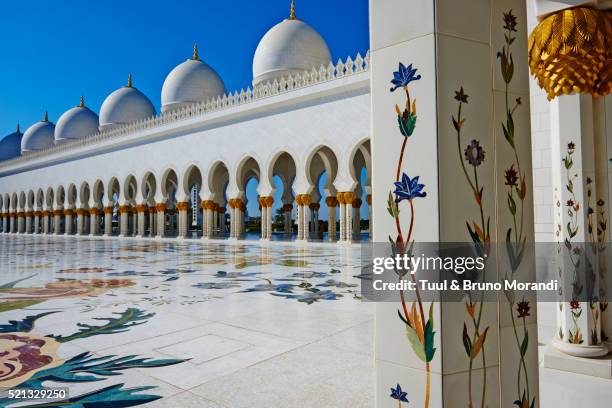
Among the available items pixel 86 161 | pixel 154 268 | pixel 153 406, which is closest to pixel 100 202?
pixel 86 161

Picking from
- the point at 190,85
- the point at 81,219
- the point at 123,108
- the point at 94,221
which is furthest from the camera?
the point at 123,108

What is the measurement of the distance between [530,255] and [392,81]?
1.63ft

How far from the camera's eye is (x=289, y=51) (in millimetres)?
12695

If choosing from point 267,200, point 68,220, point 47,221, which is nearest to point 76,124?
point 47,221

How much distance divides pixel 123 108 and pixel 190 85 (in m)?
4.59

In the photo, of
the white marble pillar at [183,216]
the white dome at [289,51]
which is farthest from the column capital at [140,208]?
the white dome at [289,51]

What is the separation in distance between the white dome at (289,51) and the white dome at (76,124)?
1187cm

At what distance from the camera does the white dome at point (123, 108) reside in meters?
18.2

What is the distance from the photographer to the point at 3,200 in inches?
841

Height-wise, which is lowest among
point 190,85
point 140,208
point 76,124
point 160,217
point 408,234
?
point 408,234

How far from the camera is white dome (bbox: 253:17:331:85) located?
41.7 ft

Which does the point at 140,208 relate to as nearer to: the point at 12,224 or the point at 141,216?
the point at 141,216

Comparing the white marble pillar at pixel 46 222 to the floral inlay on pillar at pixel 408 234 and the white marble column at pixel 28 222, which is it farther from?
the floral inlay on pillar at pixel 408 234

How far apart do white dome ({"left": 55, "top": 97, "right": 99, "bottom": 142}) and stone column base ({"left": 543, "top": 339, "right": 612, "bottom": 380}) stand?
22.9m
